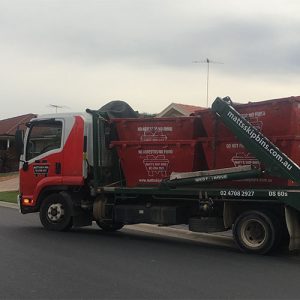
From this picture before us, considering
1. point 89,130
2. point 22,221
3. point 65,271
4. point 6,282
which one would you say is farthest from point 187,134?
point 22,221

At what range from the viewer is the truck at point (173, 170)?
945 centimetres

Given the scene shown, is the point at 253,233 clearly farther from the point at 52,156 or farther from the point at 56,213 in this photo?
the point at 52,156

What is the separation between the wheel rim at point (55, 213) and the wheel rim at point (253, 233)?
14.4ft

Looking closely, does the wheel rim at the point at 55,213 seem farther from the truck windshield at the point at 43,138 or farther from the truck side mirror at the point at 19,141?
the truck side mirror at the point at 19,141

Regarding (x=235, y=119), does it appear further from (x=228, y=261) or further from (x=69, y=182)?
(x=69, y=182)

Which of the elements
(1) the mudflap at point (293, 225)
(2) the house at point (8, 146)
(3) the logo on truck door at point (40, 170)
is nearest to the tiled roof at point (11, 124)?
(2) the house at point (8, 146)

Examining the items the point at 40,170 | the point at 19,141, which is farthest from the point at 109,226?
the point at 19,141

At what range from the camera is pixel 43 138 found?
493 inches

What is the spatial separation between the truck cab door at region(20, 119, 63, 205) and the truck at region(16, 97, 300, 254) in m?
0.02

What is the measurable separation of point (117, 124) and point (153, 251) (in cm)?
309

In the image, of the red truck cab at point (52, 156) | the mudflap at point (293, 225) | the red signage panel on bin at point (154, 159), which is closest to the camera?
the mudflap at point (293, 225)

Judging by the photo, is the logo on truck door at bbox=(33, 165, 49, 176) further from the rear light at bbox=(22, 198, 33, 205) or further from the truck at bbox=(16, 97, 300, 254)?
the rear light at bbox=(22, 198, 33, 205)

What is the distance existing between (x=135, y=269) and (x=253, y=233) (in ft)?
8.74

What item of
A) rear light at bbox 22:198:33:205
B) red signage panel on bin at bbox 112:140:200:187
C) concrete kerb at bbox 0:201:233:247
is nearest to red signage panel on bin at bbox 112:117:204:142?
red signage panel on bin at bbox 112:140:200:187
